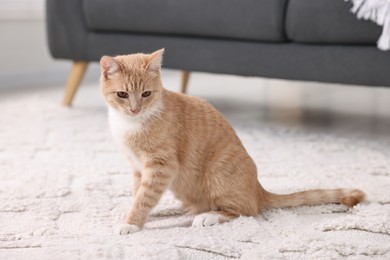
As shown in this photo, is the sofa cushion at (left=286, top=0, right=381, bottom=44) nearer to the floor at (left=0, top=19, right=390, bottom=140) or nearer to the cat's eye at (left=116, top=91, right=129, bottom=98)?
the floor at (left=0, top=19, right=390, bottom=140)

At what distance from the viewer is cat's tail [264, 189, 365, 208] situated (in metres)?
1.46

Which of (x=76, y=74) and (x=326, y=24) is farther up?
(x=326, y=24)

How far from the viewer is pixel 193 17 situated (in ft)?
7.87

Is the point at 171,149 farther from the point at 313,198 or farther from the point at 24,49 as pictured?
the point at 24,49

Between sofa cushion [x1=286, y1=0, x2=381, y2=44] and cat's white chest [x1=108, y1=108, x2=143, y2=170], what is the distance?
39.0 inches

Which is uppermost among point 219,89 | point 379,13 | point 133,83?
point 379,13

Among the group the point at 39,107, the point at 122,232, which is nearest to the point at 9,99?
the point at 39,107

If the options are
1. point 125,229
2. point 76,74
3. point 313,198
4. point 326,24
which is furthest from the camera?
point 76,74

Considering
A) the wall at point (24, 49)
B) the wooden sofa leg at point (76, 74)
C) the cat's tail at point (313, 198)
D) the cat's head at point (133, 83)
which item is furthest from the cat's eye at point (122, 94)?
the wall at point (24, 49)

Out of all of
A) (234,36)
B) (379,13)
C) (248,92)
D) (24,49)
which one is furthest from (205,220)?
(24,49)

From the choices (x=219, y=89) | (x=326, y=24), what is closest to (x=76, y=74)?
(x=219, y=89)

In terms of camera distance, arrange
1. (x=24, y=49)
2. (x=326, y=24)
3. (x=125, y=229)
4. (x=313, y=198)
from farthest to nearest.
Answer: (x=24, y=49) < (x=326, y=24) < (x=313, y=198) < (x=125, y=229)

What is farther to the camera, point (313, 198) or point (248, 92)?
point (248, 92)

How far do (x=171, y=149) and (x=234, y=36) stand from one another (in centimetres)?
109
